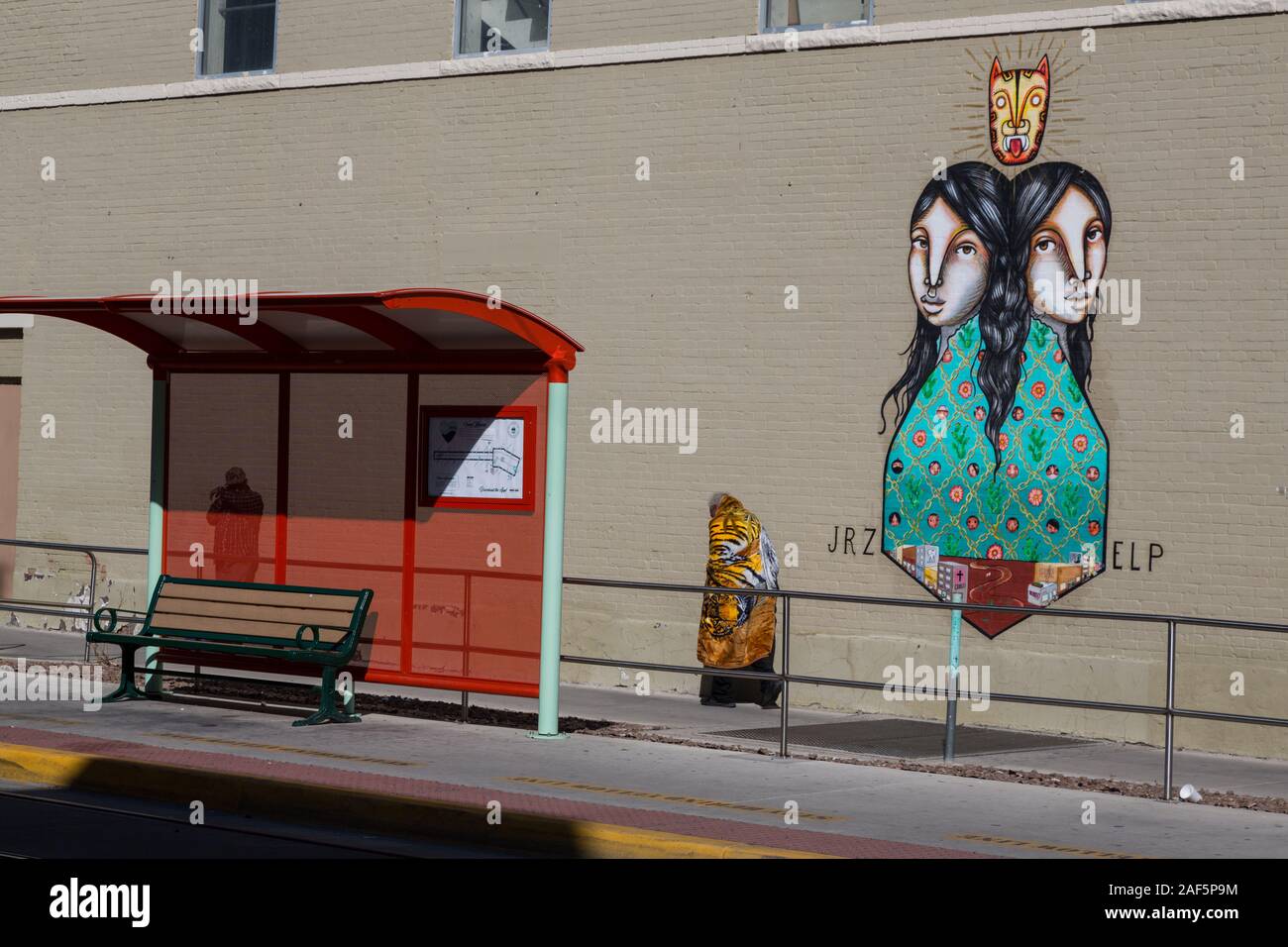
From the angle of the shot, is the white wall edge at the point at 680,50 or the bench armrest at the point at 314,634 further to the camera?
the white wall edge at the point at 680,50

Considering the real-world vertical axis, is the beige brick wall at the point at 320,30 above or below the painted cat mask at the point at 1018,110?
above

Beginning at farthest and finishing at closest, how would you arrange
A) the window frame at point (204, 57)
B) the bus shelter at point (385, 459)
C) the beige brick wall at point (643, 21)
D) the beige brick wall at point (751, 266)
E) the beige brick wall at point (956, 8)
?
the window frame at point (204, 57) → the beige brick wall at point (643, 21) → the beige brick wall at point (956, 8) → the beige brick wall at point (751, 266) → the bus shelter at point (385, 459)

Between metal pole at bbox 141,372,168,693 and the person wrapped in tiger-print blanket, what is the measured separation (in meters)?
4.47

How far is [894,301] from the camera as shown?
15.0m

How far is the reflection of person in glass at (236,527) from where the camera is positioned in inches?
516

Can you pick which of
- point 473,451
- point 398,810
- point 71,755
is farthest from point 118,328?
point 398,810

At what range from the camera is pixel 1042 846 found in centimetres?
860

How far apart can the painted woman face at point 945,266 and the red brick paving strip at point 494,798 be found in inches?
272

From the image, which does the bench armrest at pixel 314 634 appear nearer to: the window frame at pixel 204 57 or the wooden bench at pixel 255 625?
the wooden bench at pixel 255 625

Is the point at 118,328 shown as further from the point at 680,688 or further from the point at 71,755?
the point at 680,688

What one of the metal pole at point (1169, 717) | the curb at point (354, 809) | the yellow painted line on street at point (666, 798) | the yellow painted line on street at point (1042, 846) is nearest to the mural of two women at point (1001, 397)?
the metal pole at point (1169, 717)

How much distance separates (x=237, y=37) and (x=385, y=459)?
323 inches
